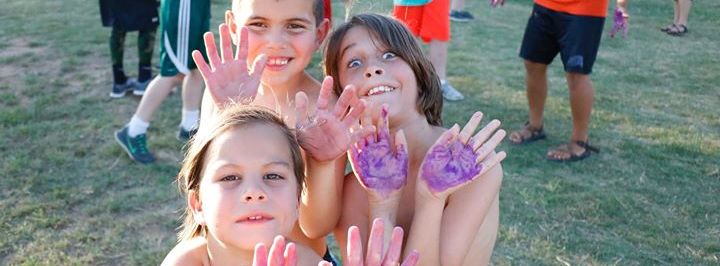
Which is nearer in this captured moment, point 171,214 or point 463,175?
point 463,175

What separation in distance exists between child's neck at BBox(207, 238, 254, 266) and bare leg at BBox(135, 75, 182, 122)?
2818 mm

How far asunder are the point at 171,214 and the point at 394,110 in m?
2.06

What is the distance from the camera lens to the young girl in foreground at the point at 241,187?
1.59 meters

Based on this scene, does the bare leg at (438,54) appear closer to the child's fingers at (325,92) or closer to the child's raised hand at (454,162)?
the child's raised hand at (454,162)

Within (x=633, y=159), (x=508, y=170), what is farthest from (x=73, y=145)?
(x=633, y=159)

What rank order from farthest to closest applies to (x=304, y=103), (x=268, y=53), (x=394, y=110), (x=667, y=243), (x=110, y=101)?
1. (x=110, y=101)
2. (x=667, y=243)
3. (x=268, y=53)
4. (x=394, y=110)
5. (x=304, y=103)

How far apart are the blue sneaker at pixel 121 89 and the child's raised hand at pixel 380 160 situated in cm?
393

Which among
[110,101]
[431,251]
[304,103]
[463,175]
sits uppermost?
[304,103]

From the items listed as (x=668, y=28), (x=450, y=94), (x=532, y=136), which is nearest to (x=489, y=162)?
(x=532, y=136)

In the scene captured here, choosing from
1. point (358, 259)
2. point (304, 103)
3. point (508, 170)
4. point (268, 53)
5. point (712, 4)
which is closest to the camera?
point (358, 259)

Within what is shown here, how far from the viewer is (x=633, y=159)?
440cm

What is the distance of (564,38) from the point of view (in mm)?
4375

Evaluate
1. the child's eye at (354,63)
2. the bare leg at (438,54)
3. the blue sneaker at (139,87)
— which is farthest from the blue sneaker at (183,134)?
the child's eye at (354,63)

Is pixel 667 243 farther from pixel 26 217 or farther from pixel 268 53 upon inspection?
pixel 26 217
